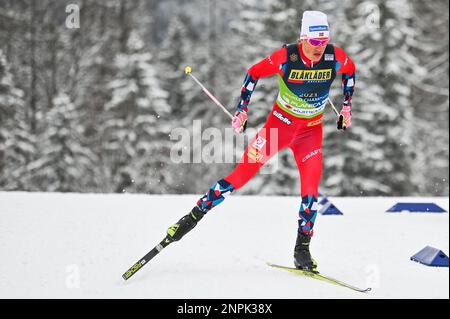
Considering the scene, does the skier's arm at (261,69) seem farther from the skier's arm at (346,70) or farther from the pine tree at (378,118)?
the pine tree at (378,118)

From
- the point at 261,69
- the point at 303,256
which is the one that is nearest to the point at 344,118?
the point at 261,69

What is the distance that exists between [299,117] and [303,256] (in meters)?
1.39

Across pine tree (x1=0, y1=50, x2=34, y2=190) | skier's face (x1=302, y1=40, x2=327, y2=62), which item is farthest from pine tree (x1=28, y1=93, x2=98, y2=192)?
skier's face (x1=302, y1=40, x2=327, y2=62)

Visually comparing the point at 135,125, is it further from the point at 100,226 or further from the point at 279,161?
the point at 100,226

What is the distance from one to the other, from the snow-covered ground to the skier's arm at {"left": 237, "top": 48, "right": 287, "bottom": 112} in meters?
1.72

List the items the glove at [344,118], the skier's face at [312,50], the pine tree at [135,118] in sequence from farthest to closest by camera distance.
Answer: the pine tree at [135,118]
the glove at [344,118]
the skier's face at [312,50]

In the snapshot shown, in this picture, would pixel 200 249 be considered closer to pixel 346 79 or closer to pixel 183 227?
pixel 183 227

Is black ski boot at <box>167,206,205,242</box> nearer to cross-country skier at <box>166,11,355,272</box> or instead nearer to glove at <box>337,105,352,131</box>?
cross-country skier at <box>166,11,355,272</box>

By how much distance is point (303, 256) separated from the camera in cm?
545

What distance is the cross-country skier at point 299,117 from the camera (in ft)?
17.1

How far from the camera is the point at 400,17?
2309 cm

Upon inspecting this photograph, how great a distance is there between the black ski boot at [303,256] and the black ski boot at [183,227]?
1076mm

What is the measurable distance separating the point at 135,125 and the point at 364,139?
10637 mm

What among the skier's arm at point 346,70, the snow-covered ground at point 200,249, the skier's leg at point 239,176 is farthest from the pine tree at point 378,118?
the skier's leg at point 239,176
